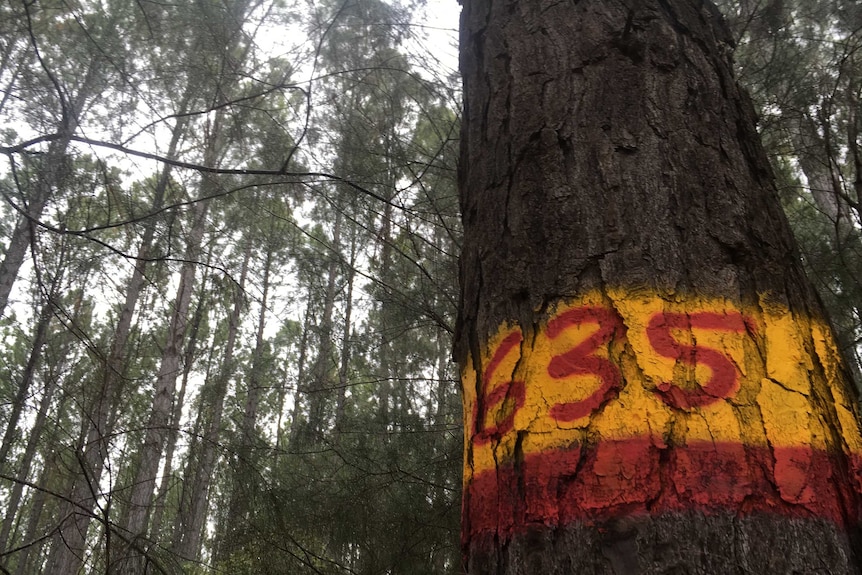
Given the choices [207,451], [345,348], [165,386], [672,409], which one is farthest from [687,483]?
[165,386]

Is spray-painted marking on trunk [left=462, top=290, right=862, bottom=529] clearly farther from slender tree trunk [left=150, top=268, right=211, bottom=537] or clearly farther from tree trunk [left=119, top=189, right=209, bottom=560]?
tree trunk [left=119, top=189, right=209, bottom=560]

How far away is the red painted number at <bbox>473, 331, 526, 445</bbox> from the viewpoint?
2.47 feet

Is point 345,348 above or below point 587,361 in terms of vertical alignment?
above

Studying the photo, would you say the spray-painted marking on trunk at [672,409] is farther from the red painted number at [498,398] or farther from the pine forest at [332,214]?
the pine forest at [332,214]

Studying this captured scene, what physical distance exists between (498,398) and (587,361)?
131mm

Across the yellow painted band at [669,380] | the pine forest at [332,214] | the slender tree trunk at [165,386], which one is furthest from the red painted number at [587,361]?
the slender tree trunk at [165,386]

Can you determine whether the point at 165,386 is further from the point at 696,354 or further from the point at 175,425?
the point at 696,354

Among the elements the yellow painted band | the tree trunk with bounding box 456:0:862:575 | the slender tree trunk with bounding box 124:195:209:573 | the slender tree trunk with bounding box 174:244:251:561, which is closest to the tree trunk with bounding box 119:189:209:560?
the slender tree trunk with bounding box 124:195:209:573

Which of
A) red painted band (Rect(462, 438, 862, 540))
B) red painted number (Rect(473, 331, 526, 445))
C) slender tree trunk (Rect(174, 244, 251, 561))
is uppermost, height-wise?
slender tree trunk (Rect(174, 244, 251, 561))

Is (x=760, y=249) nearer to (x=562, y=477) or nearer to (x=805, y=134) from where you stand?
(x=562, y=477)

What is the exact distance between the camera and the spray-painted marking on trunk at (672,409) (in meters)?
0.62

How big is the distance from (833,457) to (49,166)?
2747mm

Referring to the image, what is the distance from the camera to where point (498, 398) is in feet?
2.57

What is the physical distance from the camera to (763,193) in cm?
85
